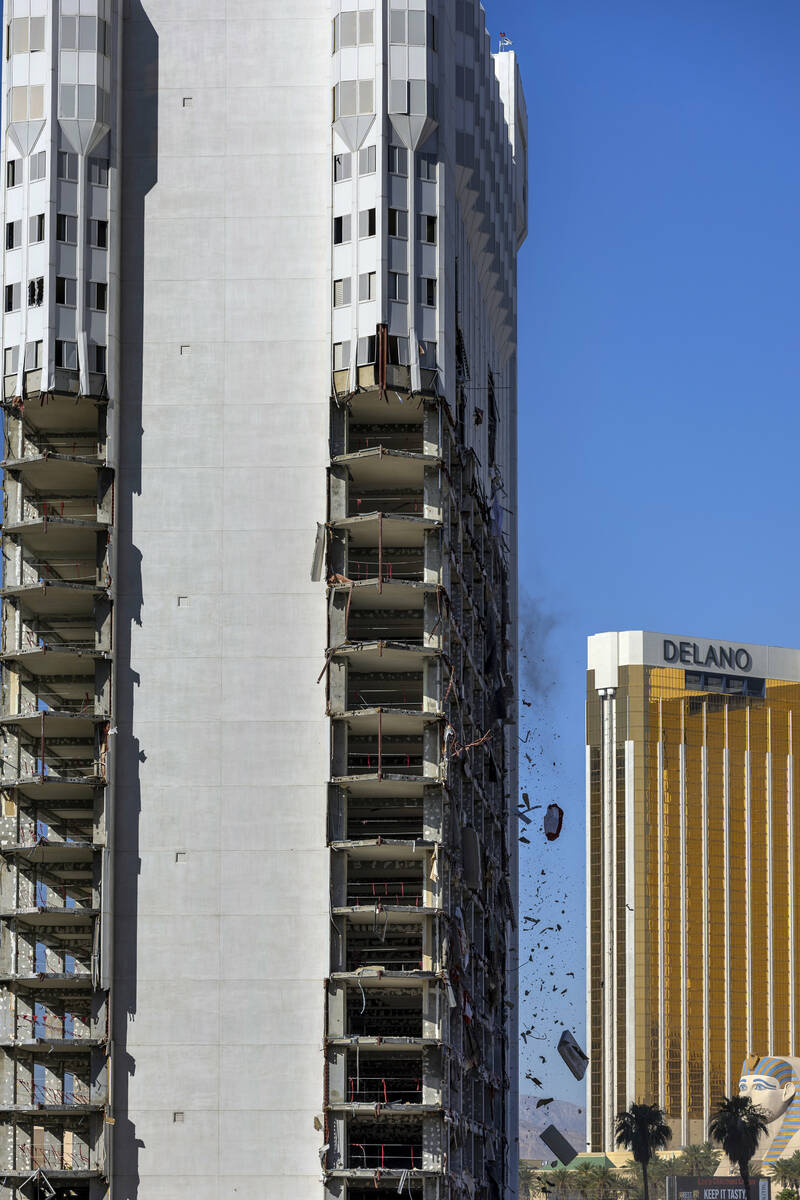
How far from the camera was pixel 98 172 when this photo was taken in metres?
106

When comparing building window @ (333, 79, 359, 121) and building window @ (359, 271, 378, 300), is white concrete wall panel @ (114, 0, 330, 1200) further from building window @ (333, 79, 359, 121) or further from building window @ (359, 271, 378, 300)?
building window @ (359, 271, 378, 300)

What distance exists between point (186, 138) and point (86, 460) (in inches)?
721

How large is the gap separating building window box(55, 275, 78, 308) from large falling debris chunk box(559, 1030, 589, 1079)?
65815 millimetres

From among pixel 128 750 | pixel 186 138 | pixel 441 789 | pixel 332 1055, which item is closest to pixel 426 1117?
pixel 332 1055

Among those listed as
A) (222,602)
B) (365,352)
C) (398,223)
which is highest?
(398,223)

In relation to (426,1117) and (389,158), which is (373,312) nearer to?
(389,158)

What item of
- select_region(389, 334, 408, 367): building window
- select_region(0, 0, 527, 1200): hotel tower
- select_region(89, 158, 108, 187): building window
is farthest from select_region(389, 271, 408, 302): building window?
select_region(89, 158, 108, 187): building window

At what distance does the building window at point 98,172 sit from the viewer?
106m

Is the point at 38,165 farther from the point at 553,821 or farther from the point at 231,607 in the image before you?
the point at 553,821

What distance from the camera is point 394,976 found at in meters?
97.2

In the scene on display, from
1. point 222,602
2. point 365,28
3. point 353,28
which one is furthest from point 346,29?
point 222,602

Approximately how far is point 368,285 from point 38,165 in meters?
18.5

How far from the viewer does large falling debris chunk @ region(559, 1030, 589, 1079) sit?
141000 mm

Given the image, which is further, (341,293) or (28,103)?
(28,103)
